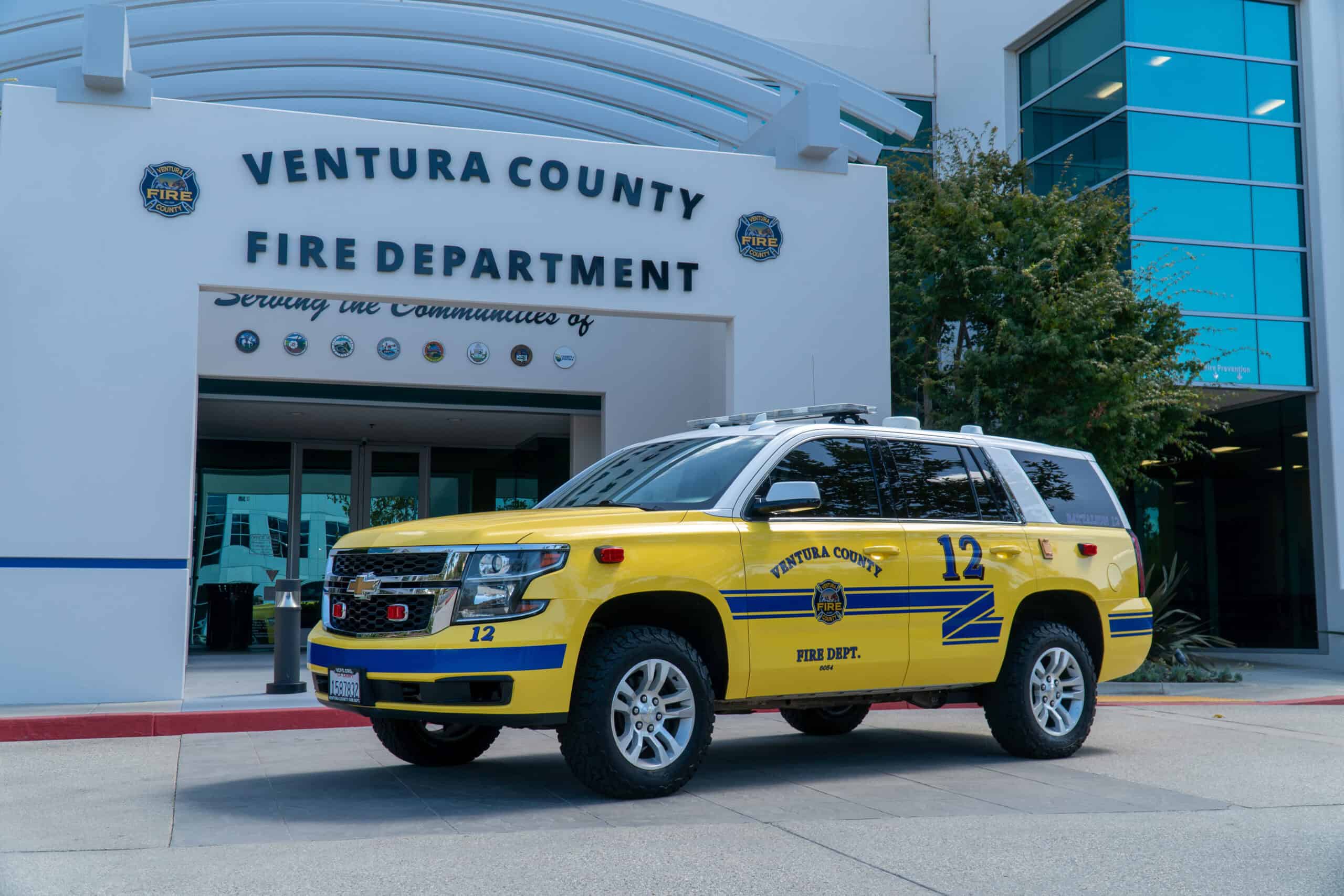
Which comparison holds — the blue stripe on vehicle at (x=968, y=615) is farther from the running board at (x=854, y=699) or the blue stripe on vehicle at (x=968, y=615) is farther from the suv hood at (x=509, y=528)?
the suv hood at (x=509, y=528)

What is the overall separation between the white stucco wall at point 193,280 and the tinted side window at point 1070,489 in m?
4.44

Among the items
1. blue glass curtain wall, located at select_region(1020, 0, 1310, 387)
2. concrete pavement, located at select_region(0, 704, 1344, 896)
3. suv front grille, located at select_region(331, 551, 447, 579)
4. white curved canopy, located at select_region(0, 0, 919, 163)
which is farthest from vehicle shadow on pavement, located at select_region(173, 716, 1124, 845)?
blue glass curtain wall, located at select_region(1020, 0, 1310, 387)

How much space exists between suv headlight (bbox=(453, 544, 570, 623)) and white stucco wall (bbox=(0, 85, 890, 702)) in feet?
19.6

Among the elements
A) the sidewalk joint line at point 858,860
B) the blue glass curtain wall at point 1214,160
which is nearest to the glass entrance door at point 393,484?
the blue glass curtain wall at point 1214,160

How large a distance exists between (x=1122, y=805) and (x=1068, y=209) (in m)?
10.6

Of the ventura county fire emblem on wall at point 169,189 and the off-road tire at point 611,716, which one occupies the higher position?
the ventura county fire emblem on wall at point 169,189

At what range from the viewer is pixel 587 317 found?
16688 mm

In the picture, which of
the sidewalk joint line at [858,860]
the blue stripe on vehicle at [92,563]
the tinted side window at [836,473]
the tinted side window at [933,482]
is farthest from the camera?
the blue stripe on vehicle at [92,563]

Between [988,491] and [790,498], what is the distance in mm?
2032

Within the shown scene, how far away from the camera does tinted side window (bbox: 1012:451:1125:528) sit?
865 centimetres

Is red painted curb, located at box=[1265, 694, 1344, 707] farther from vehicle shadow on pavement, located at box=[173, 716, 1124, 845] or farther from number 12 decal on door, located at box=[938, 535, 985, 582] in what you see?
A: number 12 decal on door, located at box=[938, 535, 985, 582]

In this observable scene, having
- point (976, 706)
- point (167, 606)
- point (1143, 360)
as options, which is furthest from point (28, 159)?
point (1143, 360)

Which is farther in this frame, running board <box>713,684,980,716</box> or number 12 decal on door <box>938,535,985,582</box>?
number 12 decal on door <box>938,535,985,582</box>

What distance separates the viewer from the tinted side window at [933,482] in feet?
25.9
